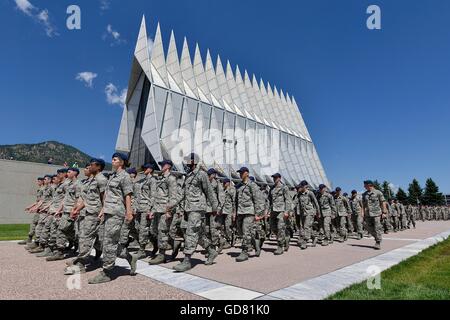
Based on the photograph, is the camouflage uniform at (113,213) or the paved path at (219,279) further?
the camouflage uniform at (113,213)

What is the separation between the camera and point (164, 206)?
6918 mm

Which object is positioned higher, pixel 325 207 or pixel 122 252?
pixel 325 207

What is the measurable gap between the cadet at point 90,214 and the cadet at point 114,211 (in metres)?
0.21

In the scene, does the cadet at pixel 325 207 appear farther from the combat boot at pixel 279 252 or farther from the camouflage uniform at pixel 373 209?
the combat boot at pixel 279 252

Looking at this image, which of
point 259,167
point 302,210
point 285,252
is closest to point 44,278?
point 285,252

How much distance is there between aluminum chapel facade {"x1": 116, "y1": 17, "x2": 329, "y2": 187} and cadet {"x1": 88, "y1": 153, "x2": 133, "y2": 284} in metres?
20.7

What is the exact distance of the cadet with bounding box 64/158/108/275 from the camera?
532 centimetres

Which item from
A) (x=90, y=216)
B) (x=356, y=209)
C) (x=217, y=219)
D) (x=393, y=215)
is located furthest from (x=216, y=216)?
(x=393, y=215)

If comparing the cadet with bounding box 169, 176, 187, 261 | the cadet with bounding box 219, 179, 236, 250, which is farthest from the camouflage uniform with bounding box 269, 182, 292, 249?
the cadet with bounding box 169, 176, 187, 261

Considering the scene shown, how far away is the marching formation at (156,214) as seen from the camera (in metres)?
5.30

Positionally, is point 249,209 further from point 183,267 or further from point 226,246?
point 226,246

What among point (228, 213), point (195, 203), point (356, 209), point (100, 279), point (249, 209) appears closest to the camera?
point (100, 279)

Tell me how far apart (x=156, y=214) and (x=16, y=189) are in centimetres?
1872

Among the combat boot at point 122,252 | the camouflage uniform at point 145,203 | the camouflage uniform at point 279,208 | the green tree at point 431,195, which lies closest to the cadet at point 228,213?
the camouflage uniform at point 279,208
